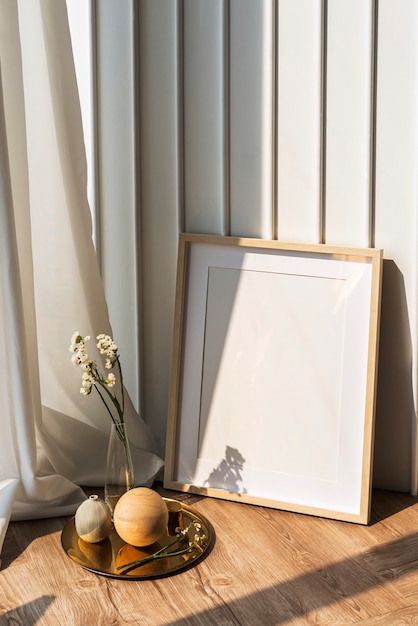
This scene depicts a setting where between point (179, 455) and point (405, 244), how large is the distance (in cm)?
72

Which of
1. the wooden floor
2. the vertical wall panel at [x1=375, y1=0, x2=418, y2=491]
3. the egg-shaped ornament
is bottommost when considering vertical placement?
the wooden floor

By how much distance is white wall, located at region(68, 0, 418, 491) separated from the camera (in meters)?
1.71

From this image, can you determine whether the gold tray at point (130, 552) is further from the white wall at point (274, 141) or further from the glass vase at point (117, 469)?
the white wall at point (274, 141)

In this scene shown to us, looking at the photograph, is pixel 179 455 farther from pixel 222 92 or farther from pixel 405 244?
pixel 222 92

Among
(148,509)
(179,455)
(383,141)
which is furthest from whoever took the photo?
(179,455)

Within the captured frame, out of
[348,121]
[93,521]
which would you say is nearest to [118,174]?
[348,121]

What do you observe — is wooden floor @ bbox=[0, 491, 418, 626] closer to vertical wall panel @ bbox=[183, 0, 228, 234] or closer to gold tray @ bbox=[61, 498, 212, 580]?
gold tray @ bbox=[61, 498, 212, 580]

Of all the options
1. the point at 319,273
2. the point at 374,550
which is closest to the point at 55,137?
the point at 319,273

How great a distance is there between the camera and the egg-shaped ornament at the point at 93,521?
1623 mm

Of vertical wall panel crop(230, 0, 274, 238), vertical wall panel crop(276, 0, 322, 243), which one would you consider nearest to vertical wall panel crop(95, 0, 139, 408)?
vertical wall panel crop(230, 0, 274, 238)

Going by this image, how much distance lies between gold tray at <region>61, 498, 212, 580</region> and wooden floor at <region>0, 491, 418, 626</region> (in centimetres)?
2

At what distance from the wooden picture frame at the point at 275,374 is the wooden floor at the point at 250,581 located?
0.09 m

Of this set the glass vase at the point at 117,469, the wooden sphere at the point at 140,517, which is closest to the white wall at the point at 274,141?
the glass vase at the point at 117,469

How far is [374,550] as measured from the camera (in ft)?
5.36
